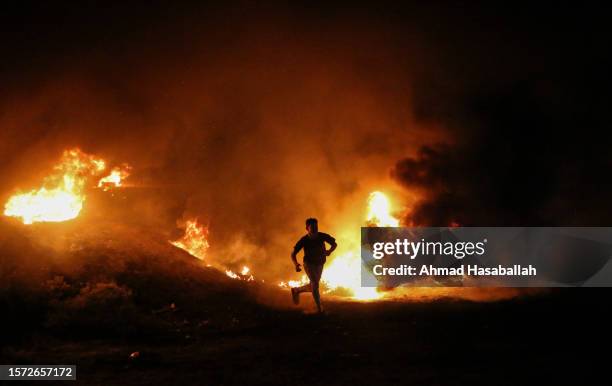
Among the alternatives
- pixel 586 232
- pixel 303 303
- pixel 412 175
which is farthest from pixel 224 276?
pixel 586 232

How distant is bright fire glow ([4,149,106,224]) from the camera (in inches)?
663

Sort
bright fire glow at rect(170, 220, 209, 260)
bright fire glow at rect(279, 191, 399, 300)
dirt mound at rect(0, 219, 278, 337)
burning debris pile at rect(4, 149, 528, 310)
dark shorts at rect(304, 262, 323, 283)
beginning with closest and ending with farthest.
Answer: dirt mound at rect(0, 219, 278, 337) < dark shorts at rect(304, 262, 323, 283) < burning debris pile at rect(4, 149, 528, 310) < bright fire glow at rect(279, 191, 399, 300) < bright fire glow at rect(170, 220, 209, 260)

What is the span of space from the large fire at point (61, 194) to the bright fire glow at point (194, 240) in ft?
11.3

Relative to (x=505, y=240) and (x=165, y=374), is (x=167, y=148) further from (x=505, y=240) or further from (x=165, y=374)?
(x=165, y=374)

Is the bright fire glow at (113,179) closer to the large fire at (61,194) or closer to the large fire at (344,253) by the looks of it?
the large fire at (61,194)

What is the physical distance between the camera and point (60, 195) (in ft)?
58.1

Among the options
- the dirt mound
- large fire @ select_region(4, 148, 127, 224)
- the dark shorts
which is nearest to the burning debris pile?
large fire @ select_region(4, 148, 127, 224)

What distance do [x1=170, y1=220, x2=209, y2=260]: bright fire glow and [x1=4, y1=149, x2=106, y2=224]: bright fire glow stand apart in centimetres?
393

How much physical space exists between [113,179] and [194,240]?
410 cm

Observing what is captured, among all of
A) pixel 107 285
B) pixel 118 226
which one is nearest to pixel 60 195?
pixel 118 226

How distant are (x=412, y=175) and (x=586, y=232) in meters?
6.28

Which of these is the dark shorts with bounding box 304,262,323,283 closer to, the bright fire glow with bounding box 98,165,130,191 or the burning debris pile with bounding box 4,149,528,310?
the burning debris pile with bounding box 4,149,528,310

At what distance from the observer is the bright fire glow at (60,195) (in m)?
16.8

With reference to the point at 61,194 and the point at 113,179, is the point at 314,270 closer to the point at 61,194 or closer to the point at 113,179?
the point at 61,194
